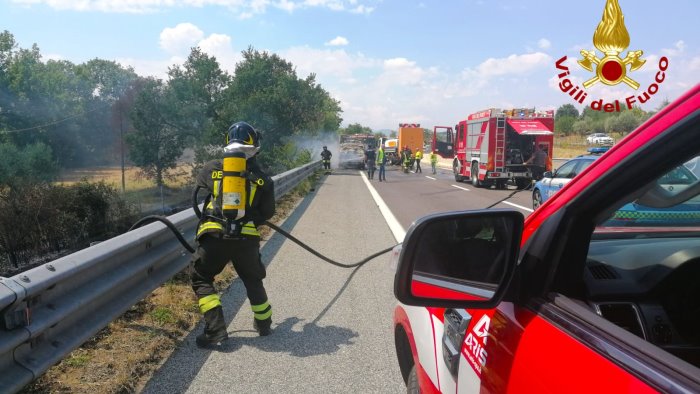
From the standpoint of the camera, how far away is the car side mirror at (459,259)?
157 cm

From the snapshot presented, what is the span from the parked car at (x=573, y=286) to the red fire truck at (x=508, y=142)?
18415mm

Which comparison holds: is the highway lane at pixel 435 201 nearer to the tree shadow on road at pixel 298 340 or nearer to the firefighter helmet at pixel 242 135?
the tree shadow on road at pixel 298 340

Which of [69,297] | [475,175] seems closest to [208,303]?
[69,297]

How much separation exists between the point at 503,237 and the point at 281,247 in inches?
262

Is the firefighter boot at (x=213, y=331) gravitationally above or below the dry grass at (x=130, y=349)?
above

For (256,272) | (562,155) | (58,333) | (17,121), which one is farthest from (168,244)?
(17,121)

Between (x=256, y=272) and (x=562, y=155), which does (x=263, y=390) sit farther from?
(x=562, y=155)

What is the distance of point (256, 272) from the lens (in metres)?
4.49

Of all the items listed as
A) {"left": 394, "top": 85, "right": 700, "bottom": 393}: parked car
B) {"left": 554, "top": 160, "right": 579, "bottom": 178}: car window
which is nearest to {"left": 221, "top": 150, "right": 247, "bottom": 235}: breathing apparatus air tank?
{"left": 394, "top": 85, "right": 700, "bottom": 393}: parked car

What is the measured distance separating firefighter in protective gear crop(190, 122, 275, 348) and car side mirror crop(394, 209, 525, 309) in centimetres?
287

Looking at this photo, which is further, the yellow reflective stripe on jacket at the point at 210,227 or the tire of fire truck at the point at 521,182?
the tire of fire truck at the point at 521,182

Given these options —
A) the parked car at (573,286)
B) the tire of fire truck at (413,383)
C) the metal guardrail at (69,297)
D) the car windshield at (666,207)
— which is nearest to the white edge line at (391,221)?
the metal guardrail at (69,297)

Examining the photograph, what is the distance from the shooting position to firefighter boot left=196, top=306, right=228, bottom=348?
13.5 feet

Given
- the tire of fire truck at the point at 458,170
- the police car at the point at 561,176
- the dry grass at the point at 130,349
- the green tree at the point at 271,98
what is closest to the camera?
the dry grass at the point at 130,349
